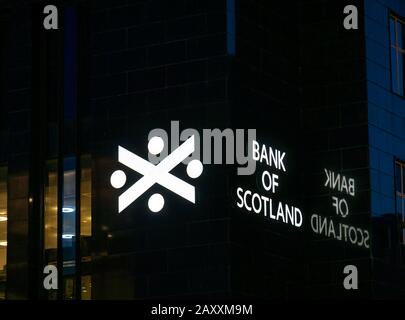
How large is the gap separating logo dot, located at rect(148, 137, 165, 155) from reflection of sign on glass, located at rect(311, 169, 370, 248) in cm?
533

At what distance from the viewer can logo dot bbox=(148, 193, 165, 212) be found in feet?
117

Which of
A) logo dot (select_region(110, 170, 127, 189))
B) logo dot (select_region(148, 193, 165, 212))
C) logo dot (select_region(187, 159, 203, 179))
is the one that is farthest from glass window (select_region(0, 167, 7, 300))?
logo dot (select_region(187, 159, 203, 179))

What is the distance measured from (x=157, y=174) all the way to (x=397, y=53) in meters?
9.63

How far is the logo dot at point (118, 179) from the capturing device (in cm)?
3610

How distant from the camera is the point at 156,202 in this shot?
117ft

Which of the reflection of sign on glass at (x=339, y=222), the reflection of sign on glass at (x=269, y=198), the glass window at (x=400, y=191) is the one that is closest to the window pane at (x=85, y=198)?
the reflection of sign on glass at (x=269, y=198)

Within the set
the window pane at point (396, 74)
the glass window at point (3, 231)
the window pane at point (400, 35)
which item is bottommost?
the glass window at point (3, 231)

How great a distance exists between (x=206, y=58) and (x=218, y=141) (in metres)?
2.37

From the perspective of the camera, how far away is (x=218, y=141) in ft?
116

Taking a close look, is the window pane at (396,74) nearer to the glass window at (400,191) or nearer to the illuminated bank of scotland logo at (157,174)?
the glass window at (400,191)

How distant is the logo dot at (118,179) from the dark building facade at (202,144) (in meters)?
0.13

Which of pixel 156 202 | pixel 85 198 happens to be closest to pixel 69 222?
pixel 85 198

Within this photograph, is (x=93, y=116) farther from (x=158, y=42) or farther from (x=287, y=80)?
(x=287, y=80)

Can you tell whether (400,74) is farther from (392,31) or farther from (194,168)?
(194,168)
